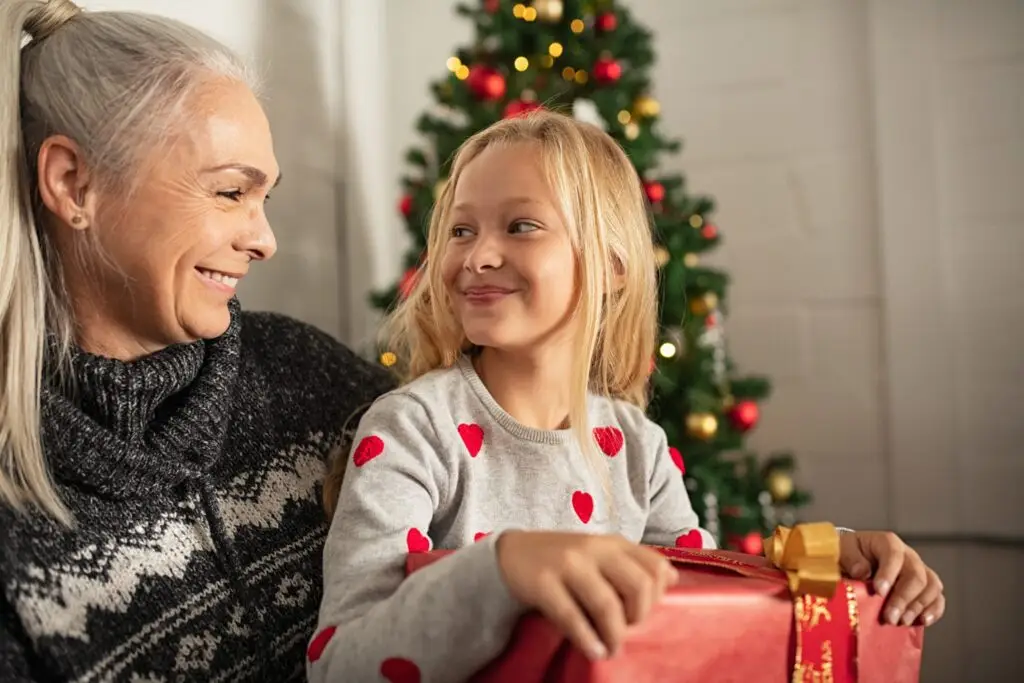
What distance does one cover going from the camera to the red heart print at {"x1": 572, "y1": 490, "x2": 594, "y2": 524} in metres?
1.23

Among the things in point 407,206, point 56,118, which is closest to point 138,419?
point 56,118

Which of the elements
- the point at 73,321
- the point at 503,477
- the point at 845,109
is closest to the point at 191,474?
the point at 73,321

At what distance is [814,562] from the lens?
0.94 metres

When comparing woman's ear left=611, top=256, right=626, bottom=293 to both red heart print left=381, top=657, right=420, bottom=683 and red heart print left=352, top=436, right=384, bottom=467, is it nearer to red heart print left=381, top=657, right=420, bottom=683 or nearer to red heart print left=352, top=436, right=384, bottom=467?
red heart print left=352, top=436, right=384, bottom=467

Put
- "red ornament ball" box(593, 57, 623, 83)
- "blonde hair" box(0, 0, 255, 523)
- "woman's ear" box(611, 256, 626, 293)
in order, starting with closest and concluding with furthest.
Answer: "blonde hair" box(0, 0, 255, 523) < "woman's ear" box(611, 256, 626, 293) < "red ornament ball" box(593, 57, 623, 83)

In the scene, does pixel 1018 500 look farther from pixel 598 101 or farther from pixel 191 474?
pixel 191 474

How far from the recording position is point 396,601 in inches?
35.8

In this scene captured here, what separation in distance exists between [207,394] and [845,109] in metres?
2.30

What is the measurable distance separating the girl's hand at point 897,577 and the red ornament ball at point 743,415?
1268 mm

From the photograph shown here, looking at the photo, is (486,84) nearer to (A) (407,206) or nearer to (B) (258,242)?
(A) (407,206)

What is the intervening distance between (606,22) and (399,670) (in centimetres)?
196

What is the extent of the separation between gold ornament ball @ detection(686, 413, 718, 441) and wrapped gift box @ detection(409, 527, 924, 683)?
1.19 metres

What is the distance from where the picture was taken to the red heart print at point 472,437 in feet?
3.96

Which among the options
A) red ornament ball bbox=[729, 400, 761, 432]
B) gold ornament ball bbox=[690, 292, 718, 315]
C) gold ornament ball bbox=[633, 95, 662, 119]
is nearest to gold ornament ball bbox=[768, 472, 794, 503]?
red ornament ball bbox=[729, 400, 761, 432]
